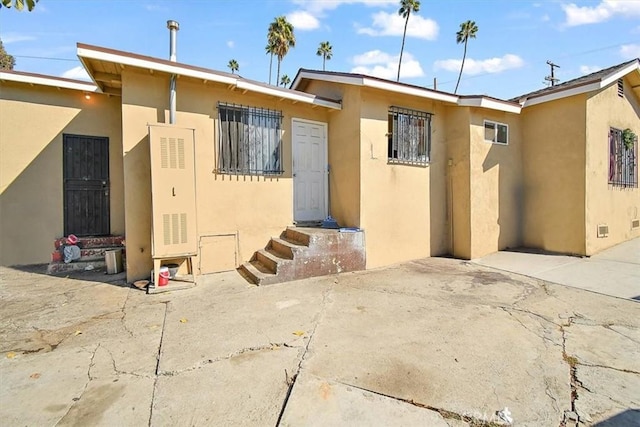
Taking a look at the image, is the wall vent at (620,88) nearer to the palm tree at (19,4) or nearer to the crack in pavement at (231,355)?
the crack in pavement at (231,355)

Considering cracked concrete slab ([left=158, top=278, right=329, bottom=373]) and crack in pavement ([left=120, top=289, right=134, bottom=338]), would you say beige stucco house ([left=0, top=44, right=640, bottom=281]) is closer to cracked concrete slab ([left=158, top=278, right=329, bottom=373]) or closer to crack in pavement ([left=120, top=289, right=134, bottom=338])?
crack in pavement ([left=120, top=289, right=134, bottom=338])

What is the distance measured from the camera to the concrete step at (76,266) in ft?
19.7

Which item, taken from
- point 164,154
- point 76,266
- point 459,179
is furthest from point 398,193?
point 76,266

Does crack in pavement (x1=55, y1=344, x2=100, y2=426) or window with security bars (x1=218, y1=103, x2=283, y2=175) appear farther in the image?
window with security bars (x1=218, y1=103, x2=283, y2=175)

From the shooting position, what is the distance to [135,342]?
3.23 meters

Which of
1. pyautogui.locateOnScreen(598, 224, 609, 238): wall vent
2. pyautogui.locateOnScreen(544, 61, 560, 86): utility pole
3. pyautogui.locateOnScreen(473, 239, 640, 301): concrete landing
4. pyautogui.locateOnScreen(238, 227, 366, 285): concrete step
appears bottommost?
pyautogui.locateOnScreen(473, 239, 640, 301): concrete landing

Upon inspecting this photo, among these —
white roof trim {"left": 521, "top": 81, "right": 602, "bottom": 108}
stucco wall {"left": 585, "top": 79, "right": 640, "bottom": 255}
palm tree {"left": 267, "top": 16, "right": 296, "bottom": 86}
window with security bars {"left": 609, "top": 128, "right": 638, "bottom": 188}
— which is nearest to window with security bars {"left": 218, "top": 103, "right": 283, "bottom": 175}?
white roof trim {"left": 521, "top": 81, "right": 602, "bottom": 108}

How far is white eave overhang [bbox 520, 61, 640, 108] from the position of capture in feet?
21.6

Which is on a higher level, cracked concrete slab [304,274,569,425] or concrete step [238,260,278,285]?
concrete step [238,260,278,285]

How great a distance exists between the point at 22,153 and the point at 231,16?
5.45m

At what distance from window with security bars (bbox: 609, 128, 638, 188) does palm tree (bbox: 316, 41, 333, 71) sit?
25.7 meters

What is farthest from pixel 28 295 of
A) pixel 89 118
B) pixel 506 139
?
pixel 506 139

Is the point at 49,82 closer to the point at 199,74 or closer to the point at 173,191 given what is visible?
the point at 199,74

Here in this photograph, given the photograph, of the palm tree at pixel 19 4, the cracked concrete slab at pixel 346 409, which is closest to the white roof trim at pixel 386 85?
the palm tree at pixel 19 4
